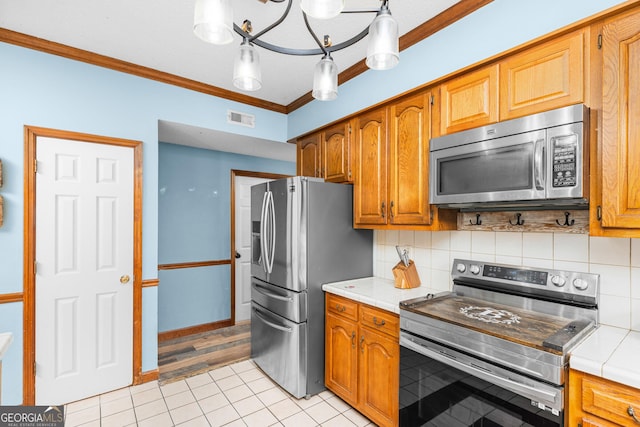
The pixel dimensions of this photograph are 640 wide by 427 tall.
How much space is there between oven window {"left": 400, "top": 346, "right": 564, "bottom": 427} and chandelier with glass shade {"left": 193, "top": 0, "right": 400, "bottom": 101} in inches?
58.0

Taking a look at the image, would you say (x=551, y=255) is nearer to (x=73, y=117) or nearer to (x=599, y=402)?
(x=599, y=402)

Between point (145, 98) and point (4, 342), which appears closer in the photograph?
point (4, 342)

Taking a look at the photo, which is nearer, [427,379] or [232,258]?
[427,379]

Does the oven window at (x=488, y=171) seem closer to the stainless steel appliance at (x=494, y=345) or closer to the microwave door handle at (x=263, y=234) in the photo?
the stainless steel appliance at (x=494, y=345)

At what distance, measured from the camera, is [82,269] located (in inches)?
94.7

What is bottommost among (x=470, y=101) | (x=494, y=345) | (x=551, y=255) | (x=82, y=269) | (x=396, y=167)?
(x=494, y=345)

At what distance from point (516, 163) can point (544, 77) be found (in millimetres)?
426

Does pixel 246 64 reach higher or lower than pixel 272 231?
higher

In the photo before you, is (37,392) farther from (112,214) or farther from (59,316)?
(112,214)

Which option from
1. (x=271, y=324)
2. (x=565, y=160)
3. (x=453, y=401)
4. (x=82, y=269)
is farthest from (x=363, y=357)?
(x=82, y=269)

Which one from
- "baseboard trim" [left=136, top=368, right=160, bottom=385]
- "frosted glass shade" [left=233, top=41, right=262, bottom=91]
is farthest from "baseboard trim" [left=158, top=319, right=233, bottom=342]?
"frosted glass shade" [left=233, top=41, right=262, bottom=91]

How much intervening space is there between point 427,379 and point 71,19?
9.98 ft

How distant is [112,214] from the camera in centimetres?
252

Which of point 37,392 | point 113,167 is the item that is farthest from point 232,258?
point 37,392
